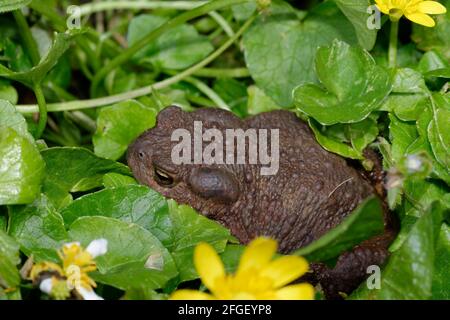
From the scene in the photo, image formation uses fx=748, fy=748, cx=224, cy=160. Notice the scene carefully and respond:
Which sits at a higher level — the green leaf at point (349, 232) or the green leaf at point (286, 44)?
the green leaf at point (286, 44)

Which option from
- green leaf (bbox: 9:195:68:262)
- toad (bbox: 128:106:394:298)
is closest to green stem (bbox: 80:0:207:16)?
toad (bbox: 128:106:394:298)

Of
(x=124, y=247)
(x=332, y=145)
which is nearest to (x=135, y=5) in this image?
(x=332, y=145)

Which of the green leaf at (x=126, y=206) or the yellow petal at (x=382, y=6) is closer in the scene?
the green leaf at (x=126, y=206)

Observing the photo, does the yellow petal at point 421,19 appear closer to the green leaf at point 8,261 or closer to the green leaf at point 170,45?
the green leaf at point 170,45

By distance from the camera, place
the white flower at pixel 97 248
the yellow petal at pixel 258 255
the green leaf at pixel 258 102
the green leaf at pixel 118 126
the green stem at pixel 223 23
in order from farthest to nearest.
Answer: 1. the green stem at pixel 223 23
2. the green leaf at pixel 258 102
3. the green leaf at pixel 118 126
4. the white flower at pixel 97 248
5. the yellow petal at pixel 258 255

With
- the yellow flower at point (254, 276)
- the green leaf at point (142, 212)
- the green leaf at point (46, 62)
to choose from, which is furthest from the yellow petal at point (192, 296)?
the green leaf at point (46, 62)

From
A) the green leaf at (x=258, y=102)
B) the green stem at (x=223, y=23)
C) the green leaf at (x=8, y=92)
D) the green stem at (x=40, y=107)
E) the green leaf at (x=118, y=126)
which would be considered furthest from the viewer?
the green stem at (x=223, y=23)
